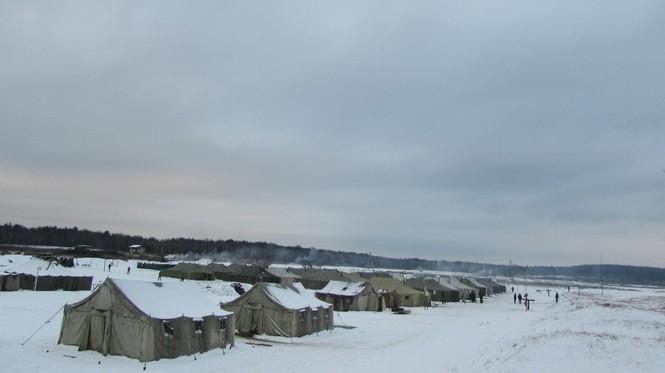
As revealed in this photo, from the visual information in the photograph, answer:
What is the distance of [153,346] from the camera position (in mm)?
17547

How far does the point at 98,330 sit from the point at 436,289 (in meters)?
49.7

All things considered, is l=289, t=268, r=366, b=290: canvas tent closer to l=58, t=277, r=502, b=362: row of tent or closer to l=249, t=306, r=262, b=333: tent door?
l=249, t=306, r=262, b=333: tent door

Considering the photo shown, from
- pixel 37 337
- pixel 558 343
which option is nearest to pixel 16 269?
pixel 37 337

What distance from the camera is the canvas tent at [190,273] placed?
7256cm

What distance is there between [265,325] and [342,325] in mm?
7431

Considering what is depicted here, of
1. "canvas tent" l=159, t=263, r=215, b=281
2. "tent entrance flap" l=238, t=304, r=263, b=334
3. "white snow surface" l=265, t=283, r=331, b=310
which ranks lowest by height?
"canvas tent" l=159, t=263, r=215, b=281

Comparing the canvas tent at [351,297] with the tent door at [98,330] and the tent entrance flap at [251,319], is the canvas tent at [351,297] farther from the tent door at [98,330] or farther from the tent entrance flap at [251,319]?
the tent door at [98,330]

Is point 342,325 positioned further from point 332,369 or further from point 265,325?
point 332,369

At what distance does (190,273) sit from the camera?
239ft

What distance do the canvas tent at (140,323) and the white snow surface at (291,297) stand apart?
5.67 m

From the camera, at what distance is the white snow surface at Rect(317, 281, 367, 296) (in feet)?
140

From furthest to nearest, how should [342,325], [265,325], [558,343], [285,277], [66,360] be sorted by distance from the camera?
[285,277] < [342,325] < [265,325] < [558,343] < [66,360]

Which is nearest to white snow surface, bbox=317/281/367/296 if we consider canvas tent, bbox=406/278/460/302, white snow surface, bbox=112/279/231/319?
canvas tent, bbox=406/278/460/302

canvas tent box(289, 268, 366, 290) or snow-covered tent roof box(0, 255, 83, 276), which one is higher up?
snow-covered tent roof box(0, 255, 83, 276)
